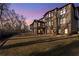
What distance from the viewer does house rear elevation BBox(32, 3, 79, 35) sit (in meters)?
3.08

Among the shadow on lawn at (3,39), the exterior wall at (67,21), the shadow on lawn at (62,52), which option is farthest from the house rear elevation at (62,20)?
the shadow on lawn at (3,39)

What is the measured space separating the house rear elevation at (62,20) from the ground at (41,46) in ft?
0.27

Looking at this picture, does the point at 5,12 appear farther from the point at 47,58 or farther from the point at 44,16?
the point at 47,58

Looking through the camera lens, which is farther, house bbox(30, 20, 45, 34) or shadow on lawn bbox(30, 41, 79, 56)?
house bbox(30, 20, 45, 34)

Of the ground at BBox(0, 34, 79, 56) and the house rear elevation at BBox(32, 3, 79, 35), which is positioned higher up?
the house rear elevation at BBox(32, 3, 79, 35)

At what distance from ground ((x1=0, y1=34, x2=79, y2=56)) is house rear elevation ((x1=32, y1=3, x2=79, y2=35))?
8 centimetres

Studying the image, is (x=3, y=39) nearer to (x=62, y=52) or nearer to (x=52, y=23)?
(x=52, y=23)

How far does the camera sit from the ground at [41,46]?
304 cm

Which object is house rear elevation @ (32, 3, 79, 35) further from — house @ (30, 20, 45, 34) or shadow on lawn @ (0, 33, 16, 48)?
shadow on lawn @ (0, 33, 16, 48)

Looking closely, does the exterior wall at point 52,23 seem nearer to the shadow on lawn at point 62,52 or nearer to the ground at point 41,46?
the ground at point 41,46

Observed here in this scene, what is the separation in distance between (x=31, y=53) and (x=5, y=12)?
65 centimetres

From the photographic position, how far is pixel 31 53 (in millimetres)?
3053

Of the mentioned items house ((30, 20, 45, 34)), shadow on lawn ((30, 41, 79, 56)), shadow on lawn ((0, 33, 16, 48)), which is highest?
house ((30, 20, 45, 34))

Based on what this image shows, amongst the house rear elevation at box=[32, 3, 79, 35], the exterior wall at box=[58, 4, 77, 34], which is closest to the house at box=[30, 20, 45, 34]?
the house rear elevation at box=[32, 3, 79, 35]
